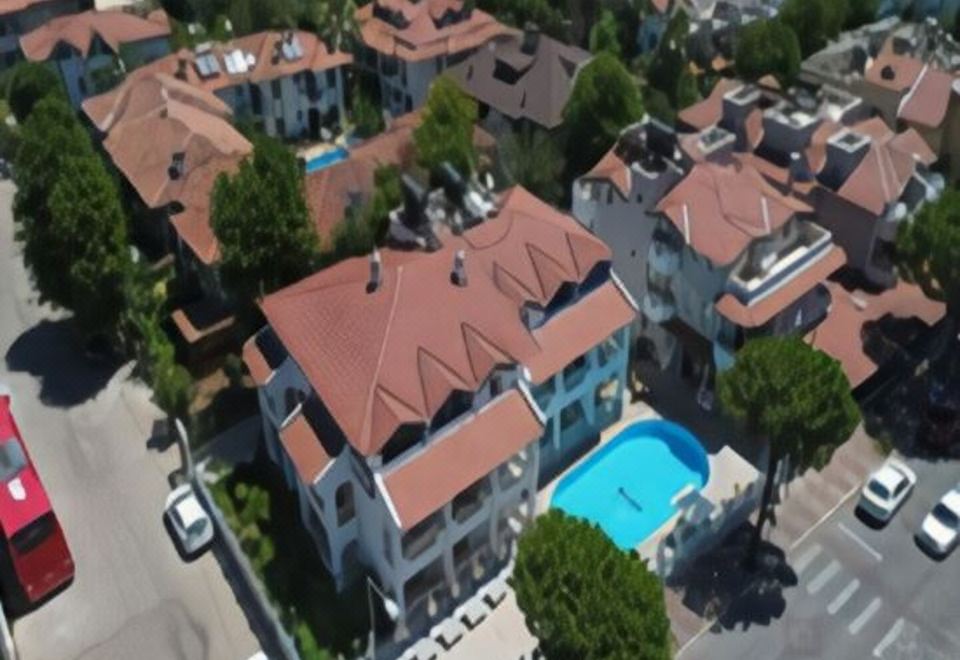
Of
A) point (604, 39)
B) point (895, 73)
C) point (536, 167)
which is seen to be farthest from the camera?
point (604, 39)

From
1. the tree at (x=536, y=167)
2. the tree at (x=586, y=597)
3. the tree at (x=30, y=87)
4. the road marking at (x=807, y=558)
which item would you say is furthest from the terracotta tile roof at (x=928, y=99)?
the tree at (x=30, y=87)

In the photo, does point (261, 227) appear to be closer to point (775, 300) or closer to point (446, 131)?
point (446, 131)

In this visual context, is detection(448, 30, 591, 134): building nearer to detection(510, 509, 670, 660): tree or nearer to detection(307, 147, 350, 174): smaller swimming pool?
detection(307, 147, 350, 174): smaller swimming pool

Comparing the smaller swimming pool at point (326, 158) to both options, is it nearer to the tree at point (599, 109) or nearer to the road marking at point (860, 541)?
the tree at point (599, 109)

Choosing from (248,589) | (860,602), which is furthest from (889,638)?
(248,589)

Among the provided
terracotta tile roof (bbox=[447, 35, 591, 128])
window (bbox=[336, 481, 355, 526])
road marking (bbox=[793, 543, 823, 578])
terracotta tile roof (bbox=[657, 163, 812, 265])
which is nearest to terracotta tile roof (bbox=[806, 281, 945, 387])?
terracotta tile roof (bbox=[657, 163, 812, 265])
